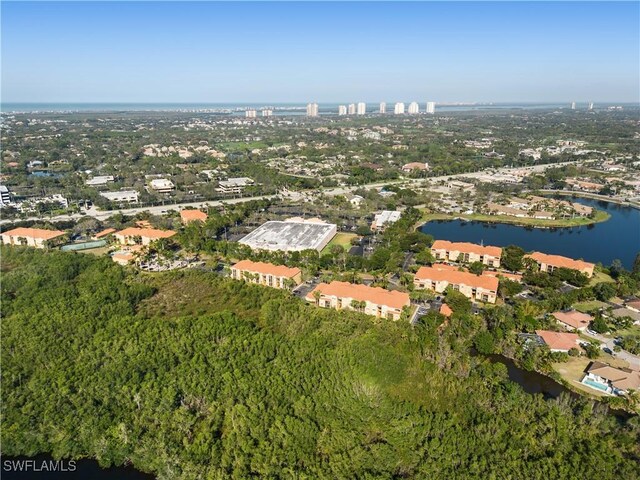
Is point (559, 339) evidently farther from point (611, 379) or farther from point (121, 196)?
point (121, 196)

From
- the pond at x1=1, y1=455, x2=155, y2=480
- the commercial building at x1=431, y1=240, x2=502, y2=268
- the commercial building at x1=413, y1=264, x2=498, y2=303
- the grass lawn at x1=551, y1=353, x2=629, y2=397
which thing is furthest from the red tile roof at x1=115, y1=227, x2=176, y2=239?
the grass lawn at x1=551, y1=353, x2=629, y2=397

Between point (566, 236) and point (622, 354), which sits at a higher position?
point (622, 354)

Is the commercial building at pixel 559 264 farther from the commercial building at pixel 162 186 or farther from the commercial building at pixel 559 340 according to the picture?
the commercial building at pixel 162 186

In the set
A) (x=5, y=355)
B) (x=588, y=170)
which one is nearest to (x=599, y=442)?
(x=5, y=355)

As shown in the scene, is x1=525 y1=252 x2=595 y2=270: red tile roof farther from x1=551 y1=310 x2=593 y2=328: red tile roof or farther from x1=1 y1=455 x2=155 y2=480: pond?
x1=1 y1=455 x2=155 y2=480: pond

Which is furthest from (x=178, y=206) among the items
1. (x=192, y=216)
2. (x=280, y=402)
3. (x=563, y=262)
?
(x=563, y=262)

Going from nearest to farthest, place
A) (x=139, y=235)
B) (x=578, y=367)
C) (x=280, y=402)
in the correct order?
(x=280, y=402) < (x=578, y=367) < (x=139, y=235)

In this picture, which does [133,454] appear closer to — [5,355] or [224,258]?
[5,355]
